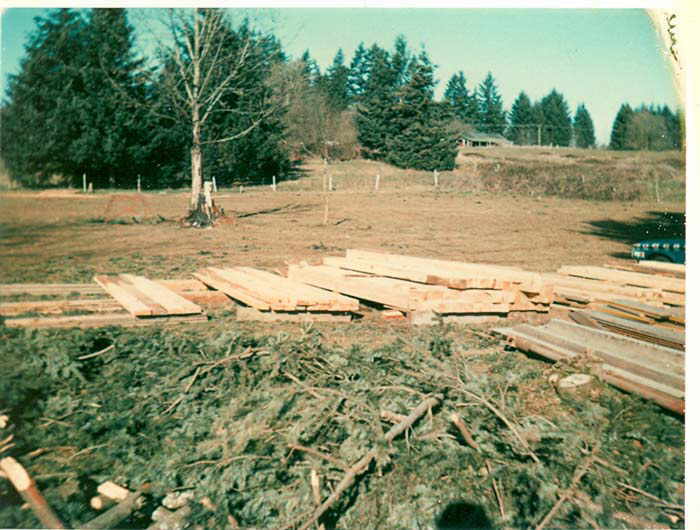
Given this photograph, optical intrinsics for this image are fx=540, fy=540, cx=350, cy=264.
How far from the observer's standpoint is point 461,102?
25.5 meters

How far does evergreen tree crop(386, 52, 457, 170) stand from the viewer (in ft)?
73.7

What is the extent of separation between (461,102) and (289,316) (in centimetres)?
2207

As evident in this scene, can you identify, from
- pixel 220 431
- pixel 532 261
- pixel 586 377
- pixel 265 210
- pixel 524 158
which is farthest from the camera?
pixel 524 158

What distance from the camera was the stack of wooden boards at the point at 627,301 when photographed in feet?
16.6

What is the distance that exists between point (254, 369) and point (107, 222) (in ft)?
45.3

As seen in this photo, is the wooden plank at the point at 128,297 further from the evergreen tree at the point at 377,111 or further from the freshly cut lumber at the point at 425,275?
the evergreen tree at the point at 377,111

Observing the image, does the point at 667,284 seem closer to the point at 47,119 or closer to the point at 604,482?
the point at 604,482

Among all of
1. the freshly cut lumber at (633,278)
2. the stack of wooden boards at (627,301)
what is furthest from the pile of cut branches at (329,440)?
the freshly cut lumber at (633,278)

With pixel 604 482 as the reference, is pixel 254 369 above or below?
above

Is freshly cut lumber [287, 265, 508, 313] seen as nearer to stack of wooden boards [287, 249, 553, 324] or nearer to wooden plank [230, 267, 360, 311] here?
stack of wooden boards [287, 249, 553, 324]

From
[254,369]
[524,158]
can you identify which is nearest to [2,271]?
[254,369]

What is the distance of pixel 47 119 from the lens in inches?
773

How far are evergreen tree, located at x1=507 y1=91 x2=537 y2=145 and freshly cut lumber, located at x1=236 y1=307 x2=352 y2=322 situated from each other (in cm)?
2098

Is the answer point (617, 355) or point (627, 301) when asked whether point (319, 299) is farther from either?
point (627, 301)
